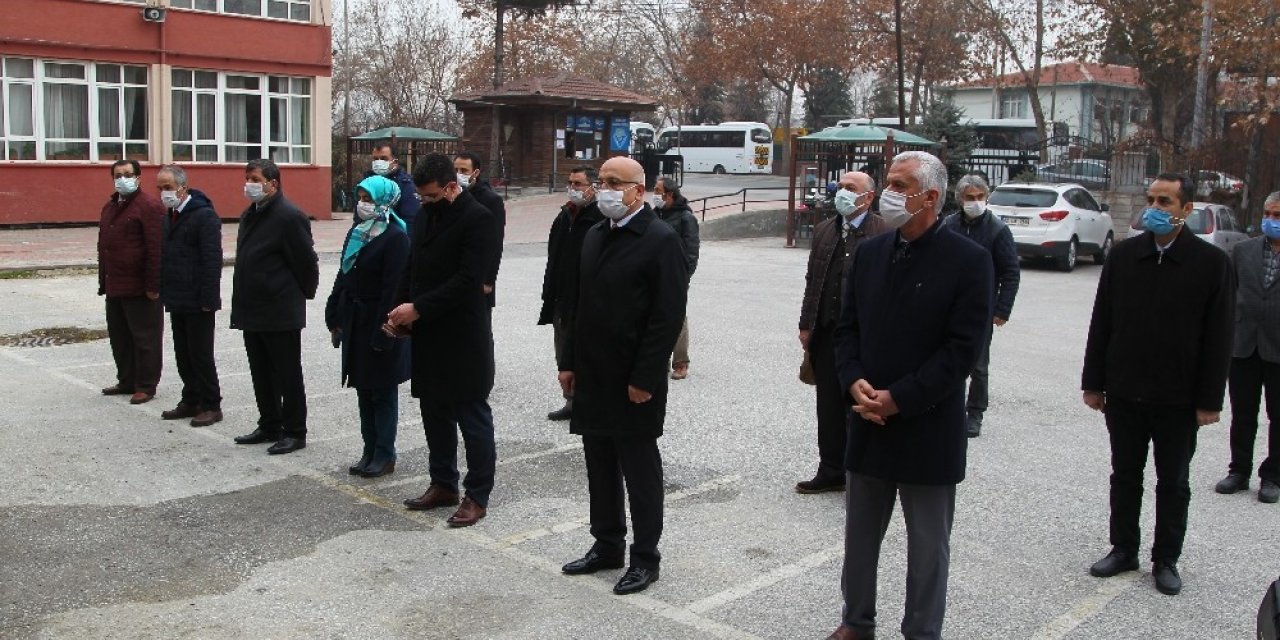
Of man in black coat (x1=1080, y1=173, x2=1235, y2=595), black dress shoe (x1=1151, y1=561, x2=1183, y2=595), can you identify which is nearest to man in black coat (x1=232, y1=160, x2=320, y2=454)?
man in black coat (x1=1080, y1=173, x2=1235, y2=595)

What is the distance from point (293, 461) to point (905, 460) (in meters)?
4.33

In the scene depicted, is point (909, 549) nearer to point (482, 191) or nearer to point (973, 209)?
point (973, 209)

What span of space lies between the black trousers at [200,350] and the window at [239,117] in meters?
19.9

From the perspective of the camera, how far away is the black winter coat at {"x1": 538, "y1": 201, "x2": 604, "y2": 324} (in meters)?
7.98

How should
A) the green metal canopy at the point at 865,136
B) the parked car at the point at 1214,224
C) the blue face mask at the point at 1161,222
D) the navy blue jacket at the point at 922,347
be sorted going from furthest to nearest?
1. the green metal canopy at the point at 865,136
2. the parked car at the point at 1214,224
3. the blue face mask at the point at 1161,222
4. the navy blue jacket at the point at 922,347

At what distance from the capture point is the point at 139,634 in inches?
181

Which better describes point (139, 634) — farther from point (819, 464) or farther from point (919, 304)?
point (819, 464)

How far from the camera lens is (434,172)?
5.91 meters

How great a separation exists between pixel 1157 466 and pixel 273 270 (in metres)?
5.07

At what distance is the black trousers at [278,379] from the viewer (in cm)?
737

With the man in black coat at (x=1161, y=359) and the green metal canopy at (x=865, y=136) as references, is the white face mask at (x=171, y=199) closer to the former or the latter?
the man in black coat at (x=1161, y=359)

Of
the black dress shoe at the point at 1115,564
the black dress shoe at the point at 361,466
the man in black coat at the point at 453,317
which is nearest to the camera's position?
the black dress shoe at the point at 1115,564

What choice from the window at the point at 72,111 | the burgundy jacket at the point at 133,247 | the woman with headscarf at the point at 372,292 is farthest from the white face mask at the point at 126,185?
the window at the point at 72,111

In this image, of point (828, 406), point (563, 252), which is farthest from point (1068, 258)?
point (828, 406)
